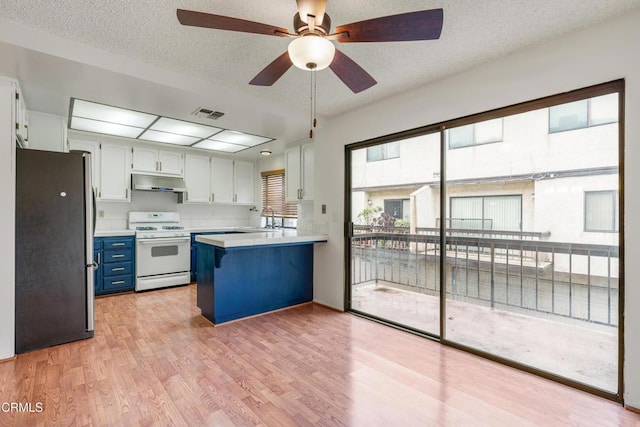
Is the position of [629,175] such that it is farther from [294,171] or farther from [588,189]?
[294,171]

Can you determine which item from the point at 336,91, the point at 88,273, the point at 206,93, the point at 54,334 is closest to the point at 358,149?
the point at 336,91

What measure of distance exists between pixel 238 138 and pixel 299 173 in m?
1.05

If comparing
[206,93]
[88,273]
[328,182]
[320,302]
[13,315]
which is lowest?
[320,302]

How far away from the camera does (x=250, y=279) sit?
11.5 feet

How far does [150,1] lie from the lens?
1781 mm

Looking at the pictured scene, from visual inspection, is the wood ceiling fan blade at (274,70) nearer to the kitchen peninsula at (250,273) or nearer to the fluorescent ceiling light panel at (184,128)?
the kitchen peninsula at (250,273)

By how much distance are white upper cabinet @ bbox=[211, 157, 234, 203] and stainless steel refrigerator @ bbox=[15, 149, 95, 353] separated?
2.85 metres

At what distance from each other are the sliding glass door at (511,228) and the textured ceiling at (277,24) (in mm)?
478

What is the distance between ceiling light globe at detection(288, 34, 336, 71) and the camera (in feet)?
4.89

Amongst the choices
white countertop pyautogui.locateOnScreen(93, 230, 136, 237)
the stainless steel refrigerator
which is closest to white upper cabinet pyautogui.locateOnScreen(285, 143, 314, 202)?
white countertop pyautogui.locateOnScreen(93, 230, 136, 237)

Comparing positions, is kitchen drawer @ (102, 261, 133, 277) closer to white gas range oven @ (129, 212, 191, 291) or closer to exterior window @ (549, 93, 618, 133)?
white gas range oven @ (129, 212, 191, 291)

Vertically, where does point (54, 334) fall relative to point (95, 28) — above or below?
below

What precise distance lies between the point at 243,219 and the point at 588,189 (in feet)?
18.2

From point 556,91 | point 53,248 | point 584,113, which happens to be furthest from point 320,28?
point 53,248
